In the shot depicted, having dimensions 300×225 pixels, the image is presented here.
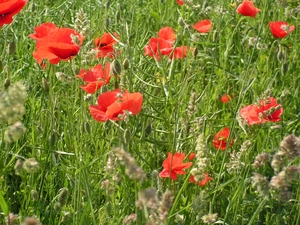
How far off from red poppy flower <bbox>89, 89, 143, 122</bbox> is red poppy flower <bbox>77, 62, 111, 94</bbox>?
6cm

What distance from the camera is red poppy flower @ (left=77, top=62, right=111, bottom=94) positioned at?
6.00 ft

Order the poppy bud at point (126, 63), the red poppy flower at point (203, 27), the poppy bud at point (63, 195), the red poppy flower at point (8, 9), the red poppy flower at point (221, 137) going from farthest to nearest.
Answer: the red poppy flower at point (203, 27)
the red poppy flower at point (221, 137)
the poppy bud at point (126, 63)
the red poppy flower at point (8, 9)
the poppy bud at point (63, 195)

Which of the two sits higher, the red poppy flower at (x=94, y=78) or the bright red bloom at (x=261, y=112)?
the red poppy flower at (x=94, y=78)

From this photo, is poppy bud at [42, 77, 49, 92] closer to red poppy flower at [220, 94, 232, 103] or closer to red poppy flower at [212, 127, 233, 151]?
red poppy flower at [212, 127, 233, 151]

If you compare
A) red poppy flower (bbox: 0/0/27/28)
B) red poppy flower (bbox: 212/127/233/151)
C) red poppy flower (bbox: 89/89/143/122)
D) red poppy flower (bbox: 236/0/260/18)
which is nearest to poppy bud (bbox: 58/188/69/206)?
red poppy flower (bbox: 89/89/143/122)

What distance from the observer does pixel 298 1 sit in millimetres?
3594

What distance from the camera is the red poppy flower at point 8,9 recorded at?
1.77 metres

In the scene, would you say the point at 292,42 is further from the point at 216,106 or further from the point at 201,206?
the point at 201,206

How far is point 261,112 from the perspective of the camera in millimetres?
1921

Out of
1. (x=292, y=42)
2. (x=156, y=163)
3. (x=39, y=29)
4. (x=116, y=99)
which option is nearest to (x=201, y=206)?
(x=116, y=99)

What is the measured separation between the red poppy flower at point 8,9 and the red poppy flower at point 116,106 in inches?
12.2

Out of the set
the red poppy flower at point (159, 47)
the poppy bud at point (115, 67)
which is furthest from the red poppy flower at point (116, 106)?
the red poppy flower at point (159, 47)

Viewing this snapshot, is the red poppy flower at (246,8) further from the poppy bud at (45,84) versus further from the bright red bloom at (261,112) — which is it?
the poppy bud at (45,84)

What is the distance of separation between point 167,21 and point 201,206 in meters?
1.97
